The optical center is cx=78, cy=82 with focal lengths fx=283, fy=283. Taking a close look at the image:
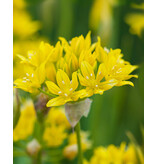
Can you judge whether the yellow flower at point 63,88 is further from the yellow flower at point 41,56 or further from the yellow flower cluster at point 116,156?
the yellow flower cluster at point 116,156

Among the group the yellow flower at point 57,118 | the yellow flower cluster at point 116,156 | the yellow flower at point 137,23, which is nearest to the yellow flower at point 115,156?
the yellow flower cluster at point 116,156

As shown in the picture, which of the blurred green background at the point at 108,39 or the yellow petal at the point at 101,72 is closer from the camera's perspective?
the yellow petal at the point at 101,72

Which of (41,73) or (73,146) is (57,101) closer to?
(41,73)

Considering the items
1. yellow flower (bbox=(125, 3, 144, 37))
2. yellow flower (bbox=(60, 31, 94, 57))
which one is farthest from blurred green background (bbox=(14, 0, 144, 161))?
yellow flower (bbox=(60, 31, 94, 57))

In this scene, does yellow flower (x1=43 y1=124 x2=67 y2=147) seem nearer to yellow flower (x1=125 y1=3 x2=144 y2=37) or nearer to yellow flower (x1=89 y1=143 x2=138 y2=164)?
yellow flower (x1=89 y1=143 x2=138 y2=164)
